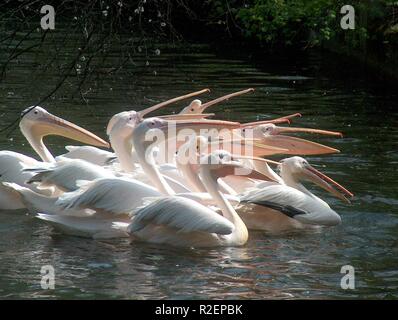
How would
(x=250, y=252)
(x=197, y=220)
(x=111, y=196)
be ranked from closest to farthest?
1. (x=197, y=220)
2. (x=250, y=252)
3. (x=111, y=196)

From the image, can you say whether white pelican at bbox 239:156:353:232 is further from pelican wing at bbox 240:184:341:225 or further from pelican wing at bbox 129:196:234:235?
pelican wing at bbox 129:196:234:235

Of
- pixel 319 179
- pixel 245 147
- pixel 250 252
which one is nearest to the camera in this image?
pixel 250 252

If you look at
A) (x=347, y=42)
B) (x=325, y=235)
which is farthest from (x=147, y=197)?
(x=347, y=42)

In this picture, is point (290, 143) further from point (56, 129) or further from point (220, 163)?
point (56, 129)

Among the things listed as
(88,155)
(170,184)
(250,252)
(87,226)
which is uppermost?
(88,155)

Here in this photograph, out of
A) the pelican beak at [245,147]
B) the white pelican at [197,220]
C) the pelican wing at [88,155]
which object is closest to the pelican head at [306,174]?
the pelican beak at [245,147]

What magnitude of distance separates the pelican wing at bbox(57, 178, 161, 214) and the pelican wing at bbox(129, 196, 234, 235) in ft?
0.69

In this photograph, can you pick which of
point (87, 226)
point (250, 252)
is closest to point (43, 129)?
point (87, 226)

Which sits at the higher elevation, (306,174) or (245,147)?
(245,147)

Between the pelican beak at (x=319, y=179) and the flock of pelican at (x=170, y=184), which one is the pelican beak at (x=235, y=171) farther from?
the pelican beak at (x=319, y=179)

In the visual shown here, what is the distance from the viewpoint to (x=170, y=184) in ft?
23.2

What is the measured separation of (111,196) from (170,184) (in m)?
0.90

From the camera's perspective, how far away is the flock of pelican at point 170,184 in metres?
6.20

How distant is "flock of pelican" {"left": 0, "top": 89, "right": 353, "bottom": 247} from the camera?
620 cm
